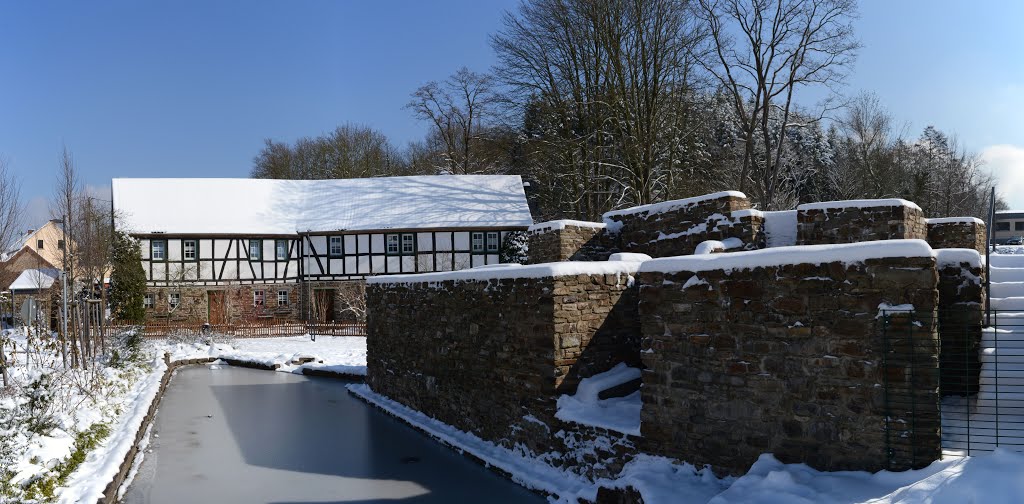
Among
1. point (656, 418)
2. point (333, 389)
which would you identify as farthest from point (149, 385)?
point (656, 418)

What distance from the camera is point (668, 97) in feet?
68.3

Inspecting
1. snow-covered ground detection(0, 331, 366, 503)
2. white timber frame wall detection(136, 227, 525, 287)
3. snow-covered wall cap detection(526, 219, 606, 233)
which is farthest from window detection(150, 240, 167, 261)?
snow-covered wall cap detection(526, 219, 606, 233)

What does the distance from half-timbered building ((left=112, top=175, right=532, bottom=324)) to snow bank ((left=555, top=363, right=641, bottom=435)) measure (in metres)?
19.5

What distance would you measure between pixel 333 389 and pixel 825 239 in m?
11.2

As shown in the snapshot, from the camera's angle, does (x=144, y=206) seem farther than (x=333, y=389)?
Yes

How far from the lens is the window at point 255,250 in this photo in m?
28.6

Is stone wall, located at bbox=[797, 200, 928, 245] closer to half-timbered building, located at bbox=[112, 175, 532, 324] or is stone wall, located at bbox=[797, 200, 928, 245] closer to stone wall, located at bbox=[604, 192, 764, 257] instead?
stone wall, located at bbox=[604, 192, 764, 257]

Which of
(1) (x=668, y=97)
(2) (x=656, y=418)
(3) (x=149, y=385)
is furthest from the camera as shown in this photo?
(1) (x=668, y=97)

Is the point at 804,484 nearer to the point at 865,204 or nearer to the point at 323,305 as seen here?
the point at 865,204

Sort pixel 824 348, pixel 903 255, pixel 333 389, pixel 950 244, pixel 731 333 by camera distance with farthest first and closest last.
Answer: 1. pixel 333 389
2. pixel 950 244
3. pixel 731 333
4. pixel 824 348
5. pixel 903 255

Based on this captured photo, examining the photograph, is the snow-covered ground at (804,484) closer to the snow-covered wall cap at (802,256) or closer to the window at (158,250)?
the snow-covered wall cap at (802,256)

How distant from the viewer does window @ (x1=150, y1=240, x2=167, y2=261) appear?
2739 cm

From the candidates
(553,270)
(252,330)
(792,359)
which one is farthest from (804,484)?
(252,330)

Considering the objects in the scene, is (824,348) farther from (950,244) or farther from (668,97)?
(668,97)
